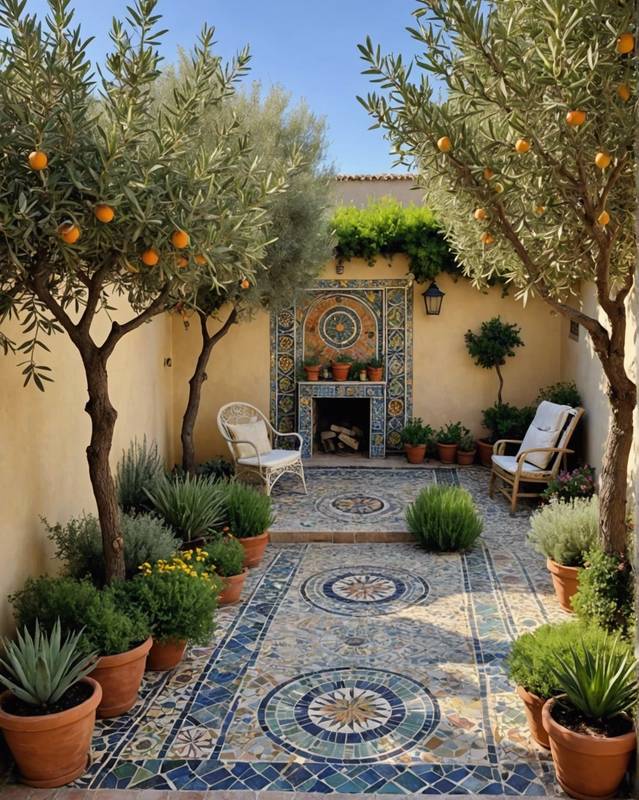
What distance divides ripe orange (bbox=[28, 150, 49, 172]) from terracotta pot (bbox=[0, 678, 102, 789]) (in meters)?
2.29

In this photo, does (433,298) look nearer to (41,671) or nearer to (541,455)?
(541,455)

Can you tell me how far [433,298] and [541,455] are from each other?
315cm

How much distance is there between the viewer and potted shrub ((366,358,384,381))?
10.4 m

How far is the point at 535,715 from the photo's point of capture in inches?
140

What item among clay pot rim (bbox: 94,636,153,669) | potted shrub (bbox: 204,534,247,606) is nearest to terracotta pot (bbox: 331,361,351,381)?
potted shrub (bbox: 204,534,247,606)

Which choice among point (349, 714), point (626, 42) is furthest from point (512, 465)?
point (626, 42)

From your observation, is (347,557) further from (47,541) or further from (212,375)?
(212,375)

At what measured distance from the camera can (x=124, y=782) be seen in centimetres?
335

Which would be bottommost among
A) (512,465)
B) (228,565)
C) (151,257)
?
(228,565)

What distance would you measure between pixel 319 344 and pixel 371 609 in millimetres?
5754

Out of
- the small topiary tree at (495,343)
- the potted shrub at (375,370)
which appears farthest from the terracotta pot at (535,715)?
the potted shrub at (375,370)

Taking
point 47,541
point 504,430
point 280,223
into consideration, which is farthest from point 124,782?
point 504,430

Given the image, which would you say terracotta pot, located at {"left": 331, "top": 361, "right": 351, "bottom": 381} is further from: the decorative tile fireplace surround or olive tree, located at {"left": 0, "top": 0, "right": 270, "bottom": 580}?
olive tree, located at {"left": 0, "top": 0, "right": 270, "bottom": 580}

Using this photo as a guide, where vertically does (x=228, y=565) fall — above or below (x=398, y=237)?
below
